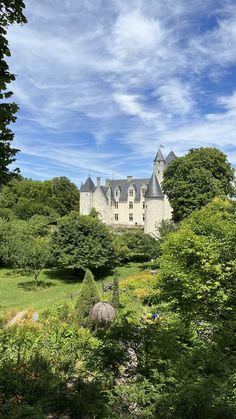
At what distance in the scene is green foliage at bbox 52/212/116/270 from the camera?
2998 cm

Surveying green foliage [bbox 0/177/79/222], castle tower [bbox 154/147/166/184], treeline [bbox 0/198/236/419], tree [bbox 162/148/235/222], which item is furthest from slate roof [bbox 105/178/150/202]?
treeline [bbox 0/198/236/419]

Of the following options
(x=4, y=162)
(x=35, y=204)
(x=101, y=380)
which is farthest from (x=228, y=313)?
(x=35, y=204)

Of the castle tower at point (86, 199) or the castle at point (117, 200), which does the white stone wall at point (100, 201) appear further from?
the castle tower at point (86, 199)

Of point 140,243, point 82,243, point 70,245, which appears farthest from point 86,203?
point 82,243

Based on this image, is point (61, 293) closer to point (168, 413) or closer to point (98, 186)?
point (168, 413)

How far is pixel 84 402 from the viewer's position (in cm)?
652

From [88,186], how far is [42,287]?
4152 cm

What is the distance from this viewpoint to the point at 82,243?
30.4 m

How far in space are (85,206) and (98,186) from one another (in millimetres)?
4666

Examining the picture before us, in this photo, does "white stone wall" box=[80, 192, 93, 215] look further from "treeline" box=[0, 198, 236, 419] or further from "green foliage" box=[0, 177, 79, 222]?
"treeline" box=[0, 198, 236, 419]

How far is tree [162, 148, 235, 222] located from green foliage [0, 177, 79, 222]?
2206 centimetres

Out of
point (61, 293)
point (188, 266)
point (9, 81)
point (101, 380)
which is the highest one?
point (9, 81)

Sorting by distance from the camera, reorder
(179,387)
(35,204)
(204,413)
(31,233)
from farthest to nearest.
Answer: (35,204), (31,233), (179,387), (204,413)

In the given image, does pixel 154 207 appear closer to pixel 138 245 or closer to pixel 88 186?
pixel 138 245
